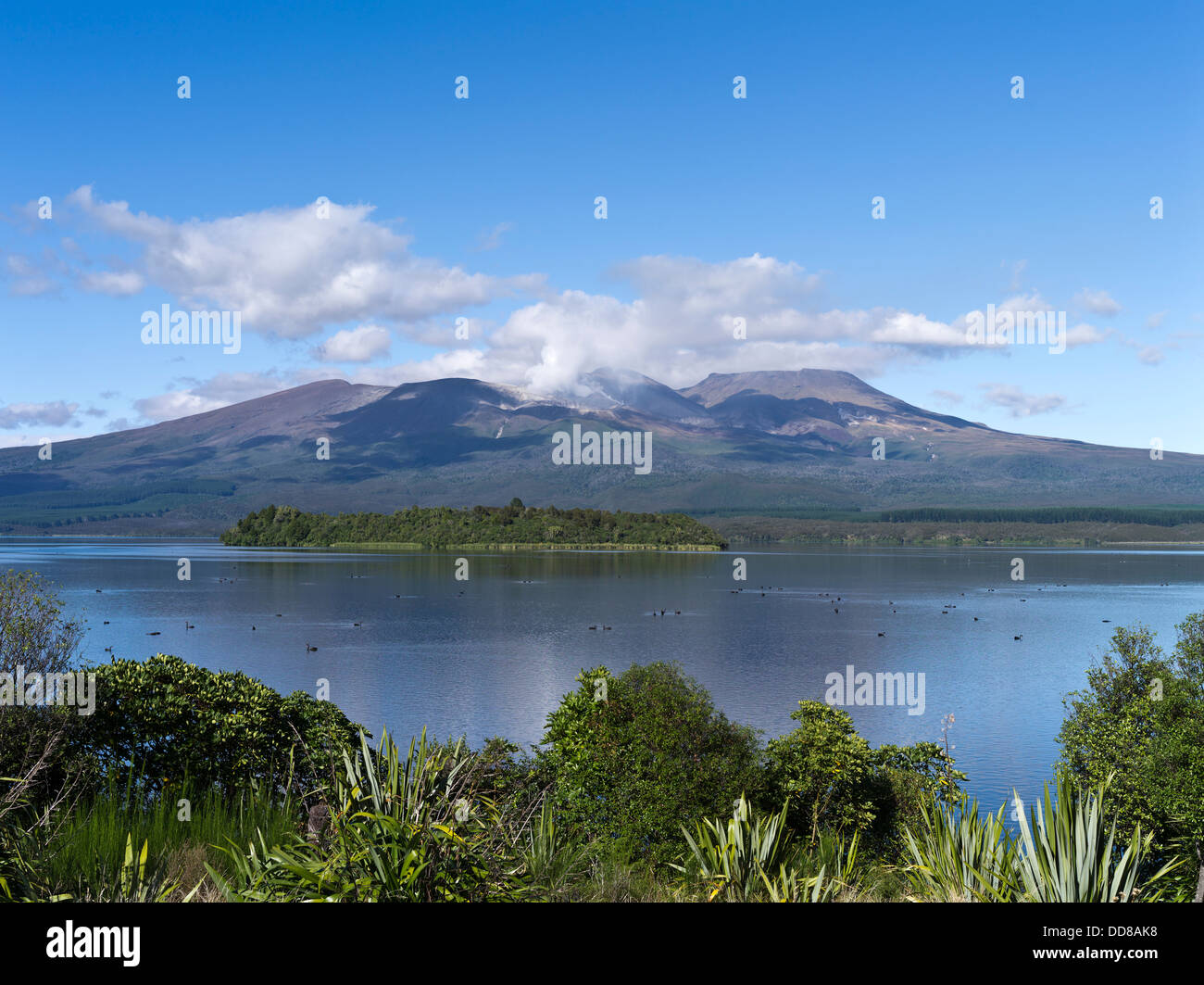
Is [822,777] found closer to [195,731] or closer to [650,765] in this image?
[650,765]

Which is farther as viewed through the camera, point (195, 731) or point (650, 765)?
point (195, 731)

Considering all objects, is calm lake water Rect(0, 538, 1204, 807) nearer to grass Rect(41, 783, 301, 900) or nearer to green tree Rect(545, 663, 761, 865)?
green tree Rect(545, 663, 761, 865)

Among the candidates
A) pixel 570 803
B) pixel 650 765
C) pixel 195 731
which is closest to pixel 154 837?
pixel 195 731

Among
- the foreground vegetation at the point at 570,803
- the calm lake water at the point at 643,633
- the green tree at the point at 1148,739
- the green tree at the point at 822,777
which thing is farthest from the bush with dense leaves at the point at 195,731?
the calm lake water at the point at 643,633

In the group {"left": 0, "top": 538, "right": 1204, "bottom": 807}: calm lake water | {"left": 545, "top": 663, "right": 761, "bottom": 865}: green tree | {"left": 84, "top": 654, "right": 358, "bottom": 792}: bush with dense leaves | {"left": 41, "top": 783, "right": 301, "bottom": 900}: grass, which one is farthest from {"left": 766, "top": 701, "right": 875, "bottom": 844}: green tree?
{"left": 0, "top": 538, "right": 1204, "bottom": 807}: calm lake water
